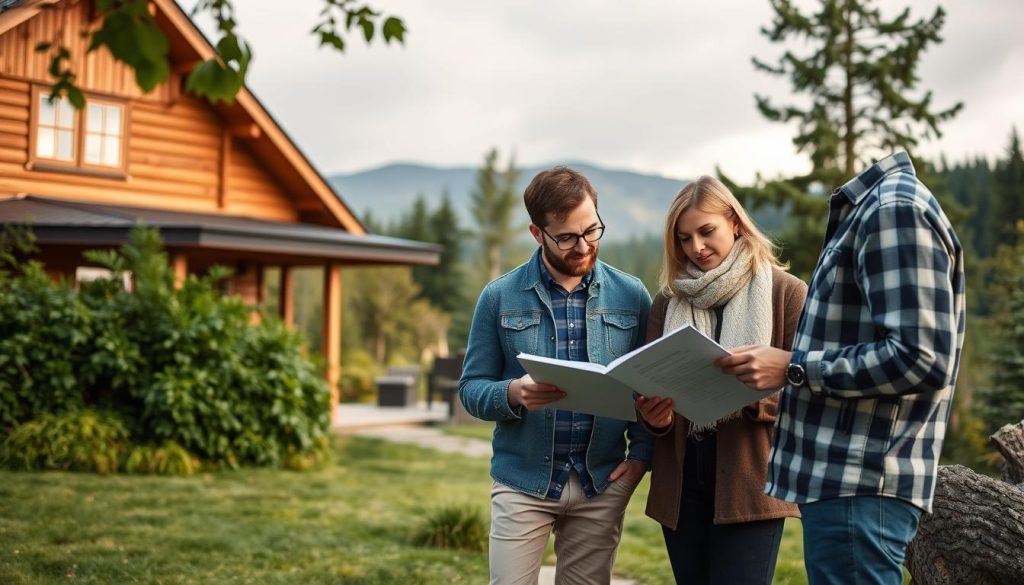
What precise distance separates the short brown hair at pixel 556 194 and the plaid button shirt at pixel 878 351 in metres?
0.82

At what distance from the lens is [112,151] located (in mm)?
12727

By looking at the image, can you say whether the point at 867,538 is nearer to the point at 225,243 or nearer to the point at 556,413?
the point at 556,413

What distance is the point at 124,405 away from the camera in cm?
914

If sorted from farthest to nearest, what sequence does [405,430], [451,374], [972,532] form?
[451,374]
[405,430]
[972,532]

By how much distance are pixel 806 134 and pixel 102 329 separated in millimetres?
14488

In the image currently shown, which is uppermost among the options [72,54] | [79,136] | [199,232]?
[72,54]

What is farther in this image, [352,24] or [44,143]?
[44,143]

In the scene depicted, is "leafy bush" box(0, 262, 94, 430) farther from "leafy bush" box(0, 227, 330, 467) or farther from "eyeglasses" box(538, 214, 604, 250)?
"eyeglasses" box(538, 214, 604, 250)

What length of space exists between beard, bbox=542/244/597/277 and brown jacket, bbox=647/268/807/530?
0.49 m

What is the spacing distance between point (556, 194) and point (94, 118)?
11524 millimetres

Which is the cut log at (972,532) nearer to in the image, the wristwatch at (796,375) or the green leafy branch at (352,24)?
the wristwatch at (796,375)

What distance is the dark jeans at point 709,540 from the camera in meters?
2.74

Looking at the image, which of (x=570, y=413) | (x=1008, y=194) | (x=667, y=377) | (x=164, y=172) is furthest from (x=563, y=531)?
(x=1008, y=194)

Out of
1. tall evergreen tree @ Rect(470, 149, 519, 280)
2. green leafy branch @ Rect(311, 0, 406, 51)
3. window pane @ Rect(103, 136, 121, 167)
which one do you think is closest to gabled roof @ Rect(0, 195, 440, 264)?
window pane @ Rect(103, 136, 121, 167)
